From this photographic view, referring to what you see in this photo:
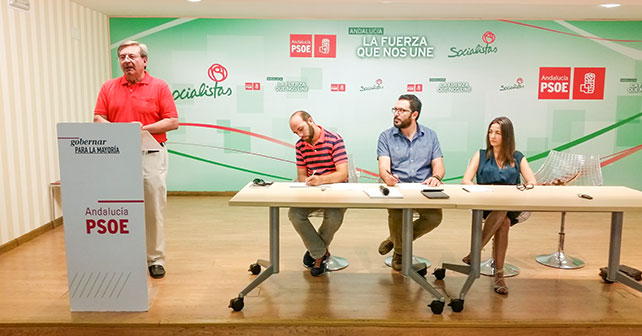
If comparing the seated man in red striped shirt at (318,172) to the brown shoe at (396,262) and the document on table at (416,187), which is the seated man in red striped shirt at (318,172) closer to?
the document on table at (416,187)

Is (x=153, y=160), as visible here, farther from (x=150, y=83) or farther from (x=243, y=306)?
(x=243, y=306)

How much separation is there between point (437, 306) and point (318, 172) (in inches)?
48.2

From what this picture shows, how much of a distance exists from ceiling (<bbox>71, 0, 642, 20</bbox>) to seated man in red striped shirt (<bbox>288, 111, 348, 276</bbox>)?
7.53 feet

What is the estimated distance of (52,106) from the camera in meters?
4.72

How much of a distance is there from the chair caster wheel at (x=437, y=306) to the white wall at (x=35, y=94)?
3486 mm

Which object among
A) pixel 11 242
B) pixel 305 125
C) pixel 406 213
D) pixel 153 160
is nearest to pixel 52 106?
pixel 11 242

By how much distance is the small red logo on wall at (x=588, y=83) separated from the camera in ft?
20.0

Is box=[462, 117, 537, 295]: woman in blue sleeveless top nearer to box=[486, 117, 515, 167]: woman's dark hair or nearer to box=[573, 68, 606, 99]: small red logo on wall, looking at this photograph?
box=[486, 117, 515, 167]: woman's dark hair

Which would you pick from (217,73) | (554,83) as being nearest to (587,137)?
(554,83)

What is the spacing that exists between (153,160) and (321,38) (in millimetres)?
3456

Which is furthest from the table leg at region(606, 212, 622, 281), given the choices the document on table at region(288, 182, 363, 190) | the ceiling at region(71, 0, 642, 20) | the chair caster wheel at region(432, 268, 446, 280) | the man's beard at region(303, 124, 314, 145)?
the ceiling at region(71, 0, 642, 20)

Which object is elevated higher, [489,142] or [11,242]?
[489,142]

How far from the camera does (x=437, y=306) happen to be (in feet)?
9.06

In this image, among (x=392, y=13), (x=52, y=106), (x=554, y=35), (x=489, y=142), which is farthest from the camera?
(x=554, y=35)
